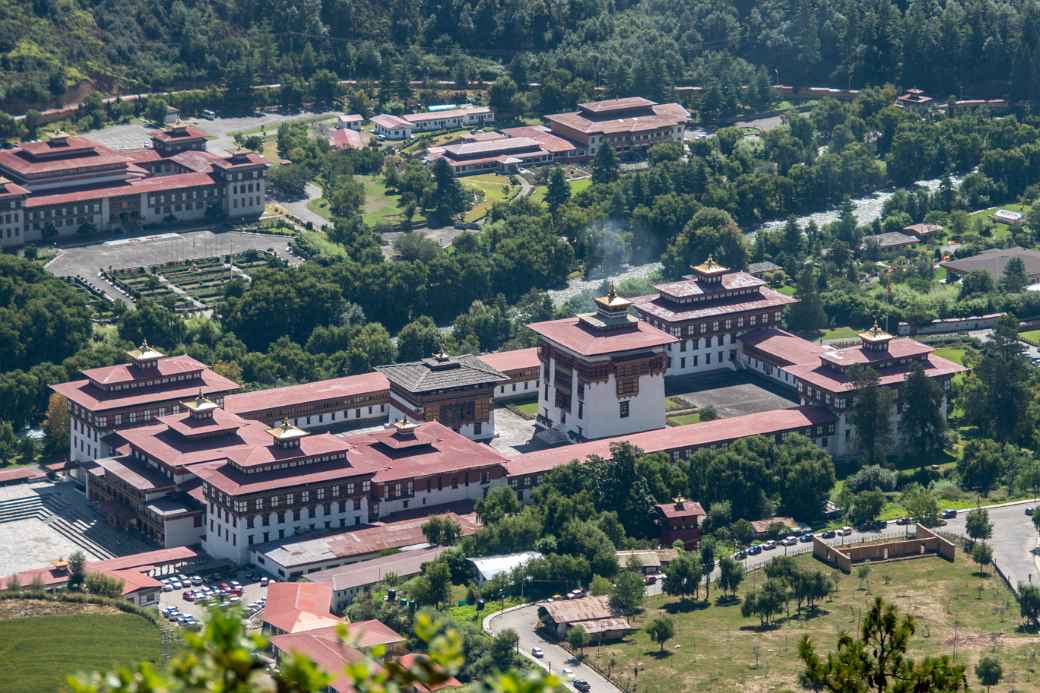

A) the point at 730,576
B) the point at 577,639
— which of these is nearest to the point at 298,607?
the point at 577,639

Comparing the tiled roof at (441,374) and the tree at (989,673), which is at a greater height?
the tiled roof at (441,374)

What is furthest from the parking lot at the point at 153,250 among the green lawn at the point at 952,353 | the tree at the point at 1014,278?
the tree at the point at 1014,278

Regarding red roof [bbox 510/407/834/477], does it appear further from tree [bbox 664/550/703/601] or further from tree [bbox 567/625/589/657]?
tree [bbox 567/625/589/657]

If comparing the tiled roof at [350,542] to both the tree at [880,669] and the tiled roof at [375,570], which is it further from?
the tree at [880,669]

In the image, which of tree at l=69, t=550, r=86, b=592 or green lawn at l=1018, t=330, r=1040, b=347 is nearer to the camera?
tree at l=69, t=550, r=86, b=592

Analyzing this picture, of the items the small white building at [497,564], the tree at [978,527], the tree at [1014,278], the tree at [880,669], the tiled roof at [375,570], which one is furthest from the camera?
the tree at [1014,278]

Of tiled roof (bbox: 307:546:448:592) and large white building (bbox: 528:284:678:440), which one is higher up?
large white building (bbox: 528:284:678:440)

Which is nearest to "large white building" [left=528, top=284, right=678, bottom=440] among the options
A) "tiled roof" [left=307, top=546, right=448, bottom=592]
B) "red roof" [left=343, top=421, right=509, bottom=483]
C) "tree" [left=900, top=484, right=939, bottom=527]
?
"red roof" [left=343, top=421, right=509, bottom=483]
